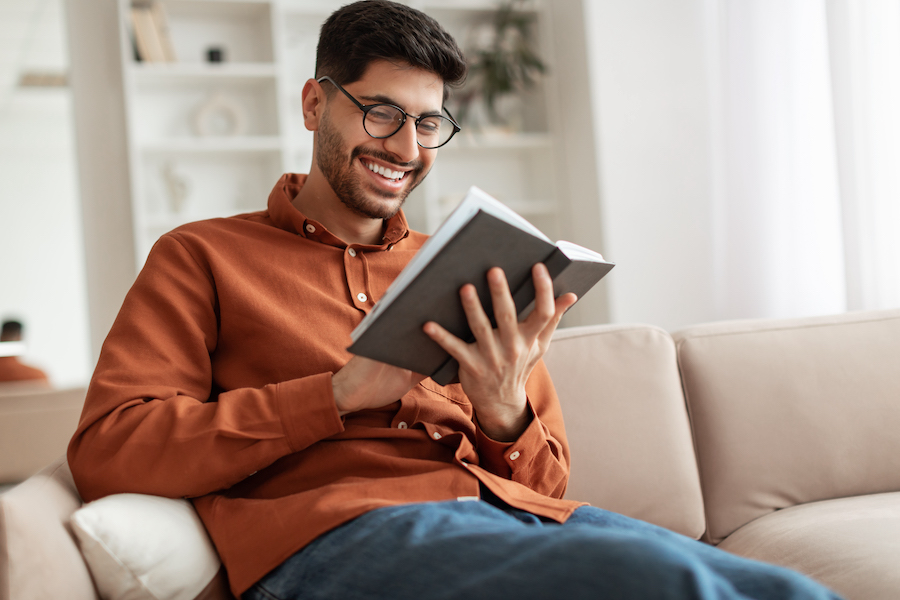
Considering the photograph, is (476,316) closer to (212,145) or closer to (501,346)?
(501,346)

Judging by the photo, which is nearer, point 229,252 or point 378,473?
point 378,473

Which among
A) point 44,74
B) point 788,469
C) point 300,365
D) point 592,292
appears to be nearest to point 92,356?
point 592,292

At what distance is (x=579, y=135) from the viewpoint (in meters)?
3.46

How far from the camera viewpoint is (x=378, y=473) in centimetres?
104

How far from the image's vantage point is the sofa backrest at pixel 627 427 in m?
1.41

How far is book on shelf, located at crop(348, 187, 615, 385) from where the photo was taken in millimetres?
829

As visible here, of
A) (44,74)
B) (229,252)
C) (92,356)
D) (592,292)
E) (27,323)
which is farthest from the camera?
(27,323)

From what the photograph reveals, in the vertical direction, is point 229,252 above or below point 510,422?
above

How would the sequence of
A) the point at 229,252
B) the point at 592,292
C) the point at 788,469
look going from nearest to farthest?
the point at 229,252
the point at 788,469
the point at 592,292

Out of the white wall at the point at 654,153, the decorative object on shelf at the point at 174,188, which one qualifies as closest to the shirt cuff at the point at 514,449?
the white wall at the point at 654,153

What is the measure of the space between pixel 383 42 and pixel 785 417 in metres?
1.06

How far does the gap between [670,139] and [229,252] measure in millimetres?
2610

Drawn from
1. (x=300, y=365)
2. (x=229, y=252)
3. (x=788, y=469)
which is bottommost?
(x=788, y=469)

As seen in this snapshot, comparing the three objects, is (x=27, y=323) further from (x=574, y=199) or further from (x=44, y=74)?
(x=574, y=199)
